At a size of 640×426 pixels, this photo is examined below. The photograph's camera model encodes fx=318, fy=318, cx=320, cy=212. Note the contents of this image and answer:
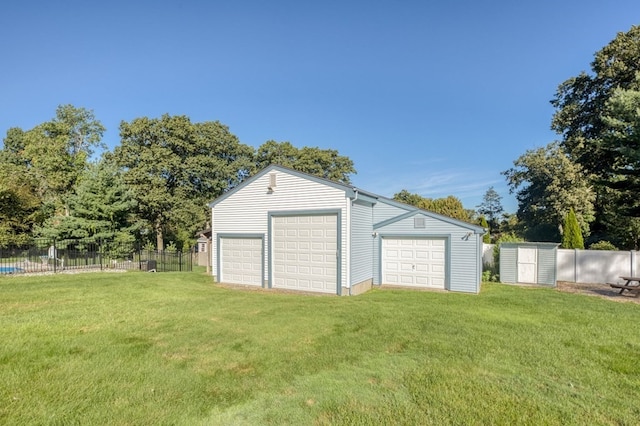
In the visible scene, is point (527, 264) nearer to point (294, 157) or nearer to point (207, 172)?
point (207, 172)

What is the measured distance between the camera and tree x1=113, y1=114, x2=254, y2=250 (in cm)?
2708

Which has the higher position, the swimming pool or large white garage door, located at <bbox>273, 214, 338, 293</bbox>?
large white garage door, located at <bbox>273, 214, 338, 293</bbox>

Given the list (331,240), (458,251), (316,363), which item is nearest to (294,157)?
(331,240)

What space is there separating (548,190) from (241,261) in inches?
977

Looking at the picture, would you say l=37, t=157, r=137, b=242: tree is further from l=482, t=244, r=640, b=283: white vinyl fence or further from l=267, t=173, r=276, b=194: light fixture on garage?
l=482, t=244, r=640, b=283: white vinyl fence

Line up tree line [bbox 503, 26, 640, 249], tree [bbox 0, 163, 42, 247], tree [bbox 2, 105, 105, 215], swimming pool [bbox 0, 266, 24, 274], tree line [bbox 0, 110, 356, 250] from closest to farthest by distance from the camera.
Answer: swimming pool [bbox 0, 266, 24, 274]
tree line [bbox 503, 26, 640, 249]
tree line [bbox 0, 110, 356, 250]
tree [bbox 0, 163, 42, 247]
tree [bbox 2, 105, 105, 215]

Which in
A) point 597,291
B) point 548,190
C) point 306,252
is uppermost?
point 548,190

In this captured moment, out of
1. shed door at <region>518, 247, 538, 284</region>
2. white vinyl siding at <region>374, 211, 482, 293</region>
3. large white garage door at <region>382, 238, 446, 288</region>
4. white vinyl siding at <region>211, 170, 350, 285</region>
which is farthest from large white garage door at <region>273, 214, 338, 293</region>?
shed door at <region>518, 247, 538, 284</region>

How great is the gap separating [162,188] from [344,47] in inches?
763

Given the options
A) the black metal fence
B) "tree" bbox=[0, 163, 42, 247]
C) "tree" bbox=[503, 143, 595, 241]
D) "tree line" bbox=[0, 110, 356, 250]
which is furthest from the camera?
"tree" bbox=[503, 143, 595, 241]

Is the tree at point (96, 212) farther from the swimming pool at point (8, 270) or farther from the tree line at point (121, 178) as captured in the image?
the swimming pool at point (8, 270)

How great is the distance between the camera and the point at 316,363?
4.75 metres

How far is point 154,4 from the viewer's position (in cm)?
1282

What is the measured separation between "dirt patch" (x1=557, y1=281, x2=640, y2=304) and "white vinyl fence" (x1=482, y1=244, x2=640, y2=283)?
361 millimetres
